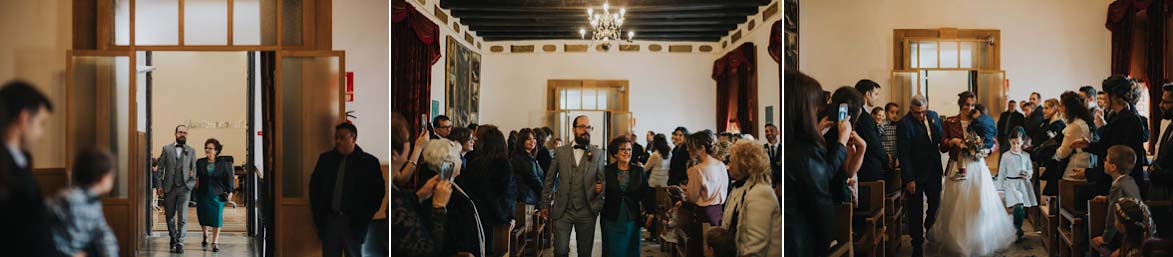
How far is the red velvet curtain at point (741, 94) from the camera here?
Result: 12.9ft

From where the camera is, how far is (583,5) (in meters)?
3.92

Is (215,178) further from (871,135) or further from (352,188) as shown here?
(871,135)

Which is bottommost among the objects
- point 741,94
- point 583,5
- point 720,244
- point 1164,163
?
point 720,244

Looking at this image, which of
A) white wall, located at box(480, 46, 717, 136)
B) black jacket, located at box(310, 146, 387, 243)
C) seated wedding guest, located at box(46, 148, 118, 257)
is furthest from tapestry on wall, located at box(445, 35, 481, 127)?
seated wedding guest, located at box(46, 148, 118, 257)

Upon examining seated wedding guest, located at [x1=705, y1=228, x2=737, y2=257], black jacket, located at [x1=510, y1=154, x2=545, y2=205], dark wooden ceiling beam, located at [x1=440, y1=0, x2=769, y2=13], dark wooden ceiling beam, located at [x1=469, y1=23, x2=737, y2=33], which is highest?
dark wooden ceiling beam, located at [x1=440, y1=0, x2=769, y2=13]

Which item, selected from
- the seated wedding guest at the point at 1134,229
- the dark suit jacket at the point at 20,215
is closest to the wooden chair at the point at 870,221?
the seated wedding guest at the point at 1134,229

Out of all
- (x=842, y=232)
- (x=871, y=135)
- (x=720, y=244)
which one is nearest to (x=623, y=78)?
(x=720, y=244)

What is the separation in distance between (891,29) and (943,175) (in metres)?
0.77

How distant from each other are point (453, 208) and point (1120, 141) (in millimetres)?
3301

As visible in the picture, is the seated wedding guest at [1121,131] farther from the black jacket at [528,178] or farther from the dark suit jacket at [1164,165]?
the black jacket at [528,178]

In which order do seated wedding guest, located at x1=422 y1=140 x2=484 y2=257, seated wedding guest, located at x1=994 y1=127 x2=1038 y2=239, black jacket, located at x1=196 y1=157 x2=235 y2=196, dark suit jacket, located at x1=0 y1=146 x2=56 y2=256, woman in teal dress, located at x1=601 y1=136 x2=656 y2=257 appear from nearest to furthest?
dark suit jacket, located at x1=0 y1=146 x2=56 y2=256
seated wedding guest, located at x1=994 y1=127 x2=1038 y2=239
woman in teal dress, located at x1=601 y1=136 x2=656 y2=257
seated wedding guest, located at x1=422 y1=140 x2=484 y2=257
black jacket, located at x1=196 y1=157 x2=235 y2=196

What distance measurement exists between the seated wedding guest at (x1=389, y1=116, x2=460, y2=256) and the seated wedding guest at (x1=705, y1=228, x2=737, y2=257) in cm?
140

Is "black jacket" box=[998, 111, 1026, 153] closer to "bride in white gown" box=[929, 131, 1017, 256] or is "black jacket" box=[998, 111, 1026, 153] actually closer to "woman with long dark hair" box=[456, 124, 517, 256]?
"bride in white gown" box=[929, 131, 1017, 256]

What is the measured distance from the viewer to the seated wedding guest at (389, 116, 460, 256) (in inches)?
154
